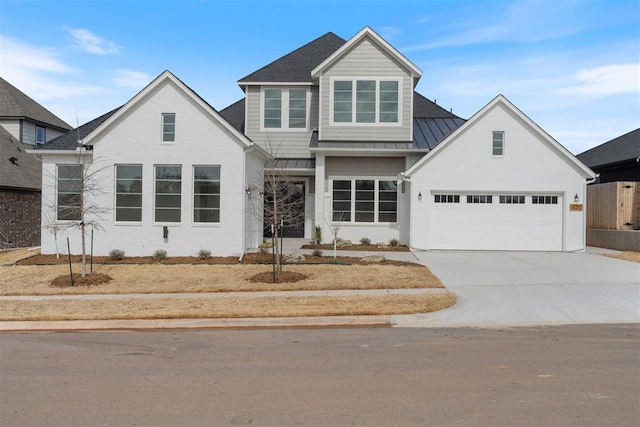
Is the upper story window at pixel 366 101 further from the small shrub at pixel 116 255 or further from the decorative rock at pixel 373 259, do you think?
the small shrub at pixel 116 255

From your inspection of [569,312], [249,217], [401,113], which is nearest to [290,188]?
[249,217]

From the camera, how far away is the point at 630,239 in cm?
2019

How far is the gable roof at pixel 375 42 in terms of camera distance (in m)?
21.7

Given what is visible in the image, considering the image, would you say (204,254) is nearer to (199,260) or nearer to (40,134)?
(199,260)

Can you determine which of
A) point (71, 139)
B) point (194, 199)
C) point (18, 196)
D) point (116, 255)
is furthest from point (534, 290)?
point (18, 196)

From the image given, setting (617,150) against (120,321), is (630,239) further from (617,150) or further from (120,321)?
(120,321)

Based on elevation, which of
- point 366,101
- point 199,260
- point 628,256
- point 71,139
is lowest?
point 199,260

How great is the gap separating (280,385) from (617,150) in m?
26.8

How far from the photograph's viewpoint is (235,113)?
26734 mm

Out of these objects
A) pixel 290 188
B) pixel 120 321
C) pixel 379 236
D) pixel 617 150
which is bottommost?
pixel 120 321

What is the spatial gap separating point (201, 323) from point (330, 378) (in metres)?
4.50

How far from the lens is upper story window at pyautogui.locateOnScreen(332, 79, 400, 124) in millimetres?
22047

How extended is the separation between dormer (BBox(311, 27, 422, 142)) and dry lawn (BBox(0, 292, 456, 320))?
37.0 ft

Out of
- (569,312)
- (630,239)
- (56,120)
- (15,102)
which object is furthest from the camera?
(56,120)
